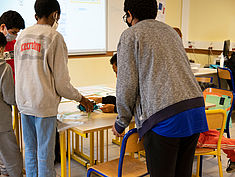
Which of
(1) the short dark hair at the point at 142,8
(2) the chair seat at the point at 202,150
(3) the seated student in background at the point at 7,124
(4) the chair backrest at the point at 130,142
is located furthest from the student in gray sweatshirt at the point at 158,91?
(3) the seated student in background at the point at 7,124

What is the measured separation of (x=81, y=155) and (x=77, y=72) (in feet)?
6.02

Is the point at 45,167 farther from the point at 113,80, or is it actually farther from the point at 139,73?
the point at 113,80

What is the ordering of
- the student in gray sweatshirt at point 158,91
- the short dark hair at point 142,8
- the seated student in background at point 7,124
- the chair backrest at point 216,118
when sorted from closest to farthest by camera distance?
the student in gray sweatshirt at point 158,91 < the short dark hair at point 142,8 < the chair backrest at point 216,118 < the seated student in background at point 7,124

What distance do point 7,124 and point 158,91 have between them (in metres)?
1.34

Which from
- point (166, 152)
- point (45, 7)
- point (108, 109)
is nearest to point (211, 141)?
point (108, 109)

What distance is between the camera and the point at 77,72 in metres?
4.55

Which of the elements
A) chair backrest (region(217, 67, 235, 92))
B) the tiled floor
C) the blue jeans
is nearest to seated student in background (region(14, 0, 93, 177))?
the blue jeans

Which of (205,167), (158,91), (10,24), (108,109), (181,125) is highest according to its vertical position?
(10,24)

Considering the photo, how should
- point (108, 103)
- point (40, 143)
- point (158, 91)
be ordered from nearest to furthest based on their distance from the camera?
point (158, 91) < point (40, 143) < point (108, 103)

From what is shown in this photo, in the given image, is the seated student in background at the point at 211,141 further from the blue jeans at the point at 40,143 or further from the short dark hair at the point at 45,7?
the short dark hair at the point at 45,7

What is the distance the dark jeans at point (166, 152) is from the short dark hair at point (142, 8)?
1.81 feet

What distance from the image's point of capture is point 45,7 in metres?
1.69

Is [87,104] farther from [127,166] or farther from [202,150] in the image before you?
[202,150]

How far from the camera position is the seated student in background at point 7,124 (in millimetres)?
2064
